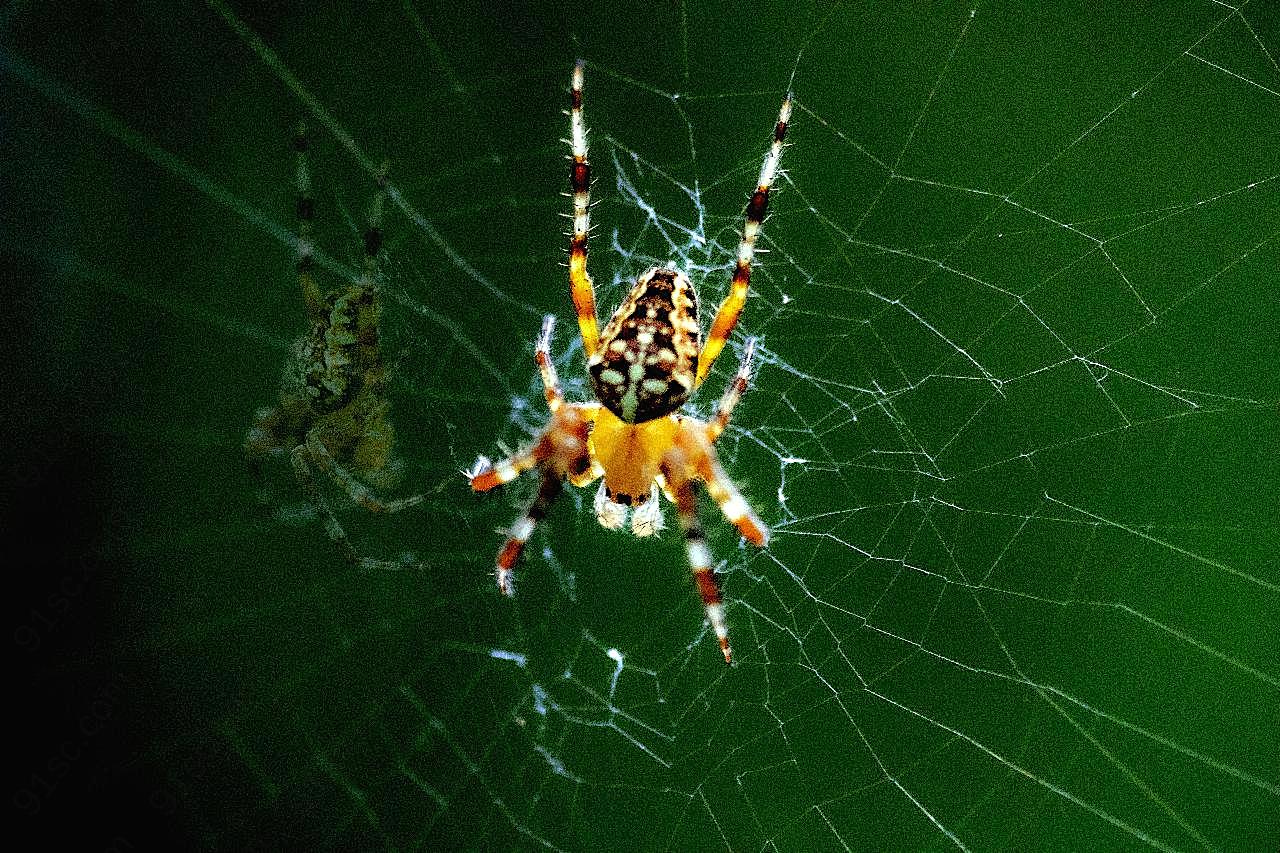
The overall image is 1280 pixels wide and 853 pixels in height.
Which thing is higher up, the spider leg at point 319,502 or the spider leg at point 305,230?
the spider leg at point 305,230

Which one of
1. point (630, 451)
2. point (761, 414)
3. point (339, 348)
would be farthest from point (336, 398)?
point (761, 414)

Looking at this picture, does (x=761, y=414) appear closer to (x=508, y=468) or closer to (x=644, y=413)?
(x=644, y=413)

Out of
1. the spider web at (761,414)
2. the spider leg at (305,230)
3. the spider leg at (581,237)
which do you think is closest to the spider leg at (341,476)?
the spider web at (761,414)

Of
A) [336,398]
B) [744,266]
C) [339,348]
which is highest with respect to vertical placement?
[339,348]

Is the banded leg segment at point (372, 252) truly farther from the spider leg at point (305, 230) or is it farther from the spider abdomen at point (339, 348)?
the spider leg at point (305, 230)

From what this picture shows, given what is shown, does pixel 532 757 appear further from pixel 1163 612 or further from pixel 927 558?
pixel 1163 612

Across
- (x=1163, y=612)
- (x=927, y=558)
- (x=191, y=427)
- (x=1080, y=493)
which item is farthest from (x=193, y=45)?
(x=1163, y=612)

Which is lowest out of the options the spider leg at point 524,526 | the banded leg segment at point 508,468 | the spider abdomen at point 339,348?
the spider leg at point 524,526

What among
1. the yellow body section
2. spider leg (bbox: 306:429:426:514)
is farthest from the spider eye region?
spider leg (bbox: 306:429:426:514)
